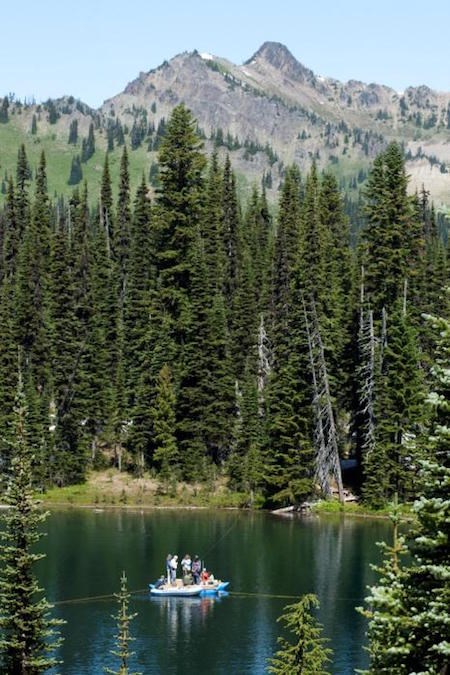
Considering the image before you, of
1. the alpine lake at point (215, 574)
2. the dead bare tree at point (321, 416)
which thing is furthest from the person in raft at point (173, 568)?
the dead bare tree at point (321, 416)

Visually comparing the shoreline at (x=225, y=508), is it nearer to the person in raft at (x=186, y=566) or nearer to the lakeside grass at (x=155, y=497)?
the lakeside grass at (x=155, y=497)

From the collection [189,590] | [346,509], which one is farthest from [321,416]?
[189,590]

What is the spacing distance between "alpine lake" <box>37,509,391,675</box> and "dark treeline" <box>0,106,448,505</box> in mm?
6826

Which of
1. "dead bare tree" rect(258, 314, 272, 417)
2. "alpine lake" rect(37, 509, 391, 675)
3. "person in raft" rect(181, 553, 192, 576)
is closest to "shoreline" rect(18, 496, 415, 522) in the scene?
"alpine lake" rect(37, 509, 391, 675)

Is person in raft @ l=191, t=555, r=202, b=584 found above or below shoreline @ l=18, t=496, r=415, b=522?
below

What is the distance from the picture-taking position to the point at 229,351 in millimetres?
93062

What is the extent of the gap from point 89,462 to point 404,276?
31.0 meters

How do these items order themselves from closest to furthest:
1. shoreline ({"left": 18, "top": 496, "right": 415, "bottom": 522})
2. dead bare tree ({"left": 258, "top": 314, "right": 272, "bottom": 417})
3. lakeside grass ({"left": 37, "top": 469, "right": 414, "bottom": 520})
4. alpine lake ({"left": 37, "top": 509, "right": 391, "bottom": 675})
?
alpine lake ({"left": 37, "top": 509, "right": 391, "bottom": 675}) → shoreline ({"left": 18, "top": 496, "right": 415, "bottom": 522}) → lakeside grass ({"left": 37, "top": 469, "right": 414, "bottom": 520}) → dead bare tree ({"left": 258, "top": 314, "right": 272, "bottom": 417})

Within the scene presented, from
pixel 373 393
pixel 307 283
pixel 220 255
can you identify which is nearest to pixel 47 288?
pixel 220 255

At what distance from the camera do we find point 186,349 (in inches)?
3438

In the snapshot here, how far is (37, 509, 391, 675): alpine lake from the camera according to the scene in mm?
43188

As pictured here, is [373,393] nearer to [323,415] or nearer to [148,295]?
[323,415]

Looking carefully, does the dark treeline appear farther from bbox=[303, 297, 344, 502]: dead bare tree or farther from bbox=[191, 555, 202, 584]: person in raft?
bbox=[191, 555, 202, 584]: person in raft

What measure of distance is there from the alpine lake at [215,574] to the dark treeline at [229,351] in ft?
22.4
